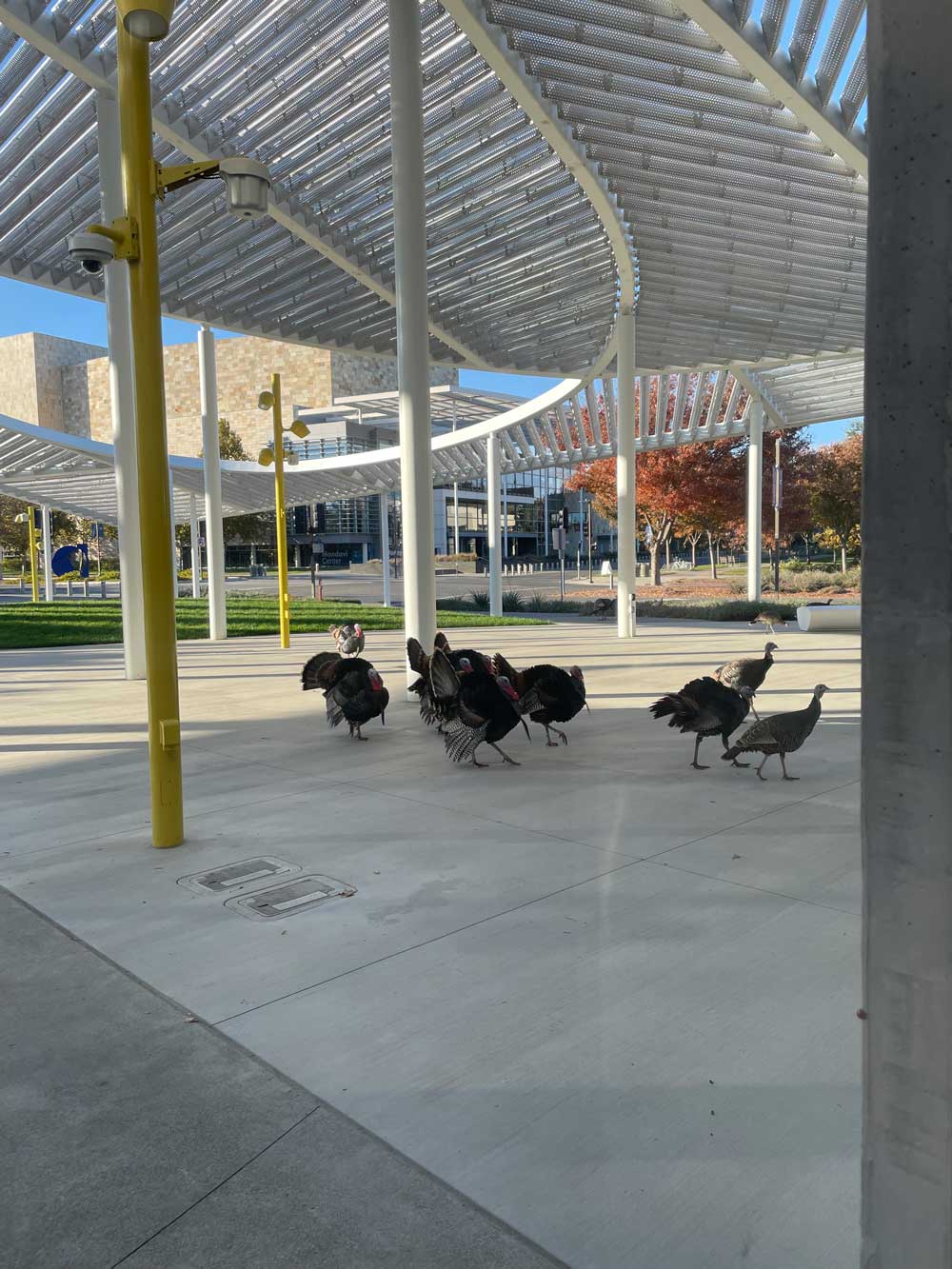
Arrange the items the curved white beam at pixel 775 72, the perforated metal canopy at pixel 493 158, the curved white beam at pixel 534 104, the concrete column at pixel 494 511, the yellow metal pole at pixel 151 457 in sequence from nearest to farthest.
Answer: the yellow metal pole at pixel 151 457 < the curved white beam at pixel 775 72 < the curved white beam at pixel 534 104 < the perforated metal canopy at pixel 493 158 < the concrete column at pixel 494 511

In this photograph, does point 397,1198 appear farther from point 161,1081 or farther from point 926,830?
point 926,830

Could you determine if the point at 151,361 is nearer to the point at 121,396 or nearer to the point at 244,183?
the point at 244,183

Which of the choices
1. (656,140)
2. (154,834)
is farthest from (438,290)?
(154,834)

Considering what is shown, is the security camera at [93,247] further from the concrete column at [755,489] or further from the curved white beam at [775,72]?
the concrete column at [755,489]

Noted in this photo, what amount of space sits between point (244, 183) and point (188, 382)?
318 feet

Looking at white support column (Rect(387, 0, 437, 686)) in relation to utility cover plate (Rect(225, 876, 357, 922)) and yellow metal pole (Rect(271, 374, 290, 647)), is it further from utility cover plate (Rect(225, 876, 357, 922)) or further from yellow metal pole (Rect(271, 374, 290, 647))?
yellow metal pole (Rect(271, 374, 290, 647))

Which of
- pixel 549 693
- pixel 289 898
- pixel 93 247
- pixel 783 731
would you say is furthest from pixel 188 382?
pixel 289 898

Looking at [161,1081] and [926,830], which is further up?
[926,830]

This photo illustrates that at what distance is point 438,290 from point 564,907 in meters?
16.5

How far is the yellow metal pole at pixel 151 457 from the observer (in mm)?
5281

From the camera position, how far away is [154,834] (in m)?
5.48

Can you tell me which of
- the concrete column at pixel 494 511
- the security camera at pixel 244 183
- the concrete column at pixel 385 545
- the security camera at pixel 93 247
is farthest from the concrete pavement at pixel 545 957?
the concrete column at pixel 385 545

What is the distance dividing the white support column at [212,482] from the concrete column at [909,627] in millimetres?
18250

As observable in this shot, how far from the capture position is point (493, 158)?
46.6ft
